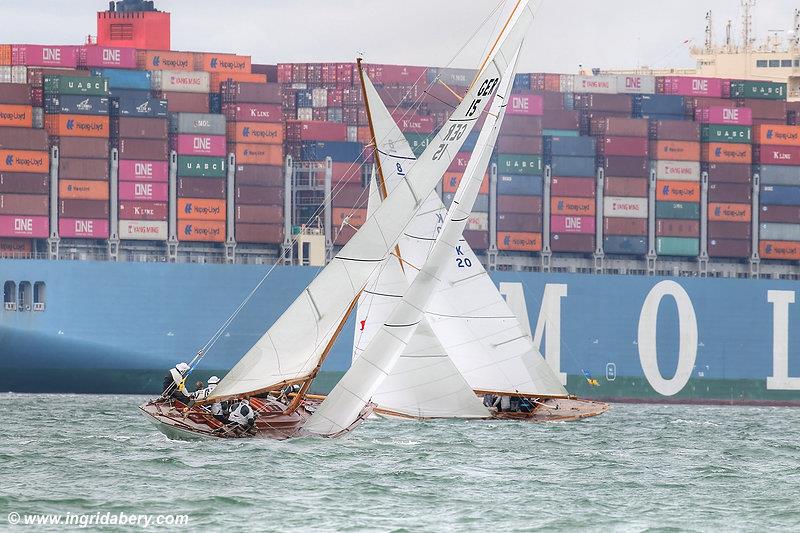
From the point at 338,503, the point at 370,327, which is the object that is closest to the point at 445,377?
the point at 370,327

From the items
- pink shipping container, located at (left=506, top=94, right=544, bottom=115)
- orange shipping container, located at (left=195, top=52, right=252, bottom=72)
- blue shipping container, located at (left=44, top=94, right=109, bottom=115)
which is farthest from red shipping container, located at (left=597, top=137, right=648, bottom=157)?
blue shipping container, located at (left=44, top=94, right=109, bottom=115)

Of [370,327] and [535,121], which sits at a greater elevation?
[535,121]

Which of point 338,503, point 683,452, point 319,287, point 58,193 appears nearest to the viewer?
point 338,503

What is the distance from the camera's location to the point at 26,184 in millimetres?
51250

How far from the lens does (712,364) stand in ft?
191

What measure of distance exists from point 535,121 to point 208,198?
1291 centimetres

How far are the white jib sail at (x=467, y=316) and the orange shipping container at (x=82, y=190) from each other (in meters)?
18.6

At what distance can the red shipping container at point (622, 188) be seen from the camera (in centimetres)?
5828

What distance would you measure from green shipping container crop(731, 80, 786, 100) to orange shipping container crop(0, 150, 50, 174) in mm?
27277

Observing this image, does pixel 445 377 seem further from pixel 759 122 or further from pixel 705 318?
pixel 759 122

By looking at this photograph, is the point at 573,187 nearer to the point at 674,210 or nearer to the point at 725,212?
the point at 674,210

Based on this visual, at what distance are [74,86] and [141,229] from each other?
5.28m

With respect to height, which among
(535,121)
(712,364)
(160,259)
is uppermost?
(535,121)

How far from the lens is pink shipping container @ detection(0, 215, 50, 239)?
51250 millimetres
